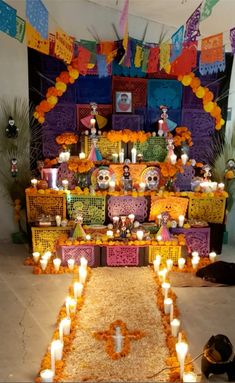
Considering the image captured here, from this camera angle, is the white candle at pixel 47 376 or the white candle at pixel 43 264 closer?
the white candle at pixel 47 376

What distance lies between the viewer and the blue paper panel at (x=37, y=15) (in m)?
3.51

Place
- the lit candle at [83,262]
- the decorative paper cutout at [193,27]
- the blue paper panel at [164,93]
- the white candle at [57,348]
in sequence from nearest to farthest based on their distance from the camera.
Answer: the white candle at [57,348], the decorative paper cutout at [193,27], the lit candle at [83,262], the blue paper panel at [164,93]

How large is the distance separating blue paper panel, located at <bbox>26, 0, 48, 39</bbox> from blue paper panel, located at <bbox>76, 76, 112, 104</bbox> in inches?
73.1

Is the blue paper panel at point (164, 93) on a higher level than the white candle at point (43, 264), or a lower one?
higher

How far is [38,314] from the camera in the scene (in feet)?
12.3

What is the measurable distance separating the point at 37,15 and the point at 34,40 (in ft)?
1.52

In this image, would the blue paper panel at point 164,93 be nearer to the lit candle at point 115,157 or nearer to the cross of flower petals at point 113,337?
the lit candle at point 115,157

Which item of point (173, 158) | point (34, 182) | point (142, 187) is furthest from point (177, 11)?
point (34, 182)

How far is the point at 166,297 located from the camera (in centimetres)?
390

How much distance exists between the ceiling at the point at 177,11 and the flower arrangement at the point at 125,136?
1582mm

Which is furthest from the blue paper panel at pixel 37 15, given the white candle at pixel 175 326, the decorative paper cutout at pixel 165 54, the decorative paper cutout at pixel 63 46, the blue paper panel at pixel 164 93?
the white candle at pixel 175 326

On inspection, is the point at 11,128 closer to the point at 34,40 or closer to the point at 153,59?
the point at 34,40

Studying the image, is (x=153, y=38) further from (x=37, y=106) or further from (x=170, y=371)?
(x=170, y=371)

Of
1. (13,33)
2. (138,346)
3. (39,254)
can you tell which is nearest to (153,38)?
(13,33)
